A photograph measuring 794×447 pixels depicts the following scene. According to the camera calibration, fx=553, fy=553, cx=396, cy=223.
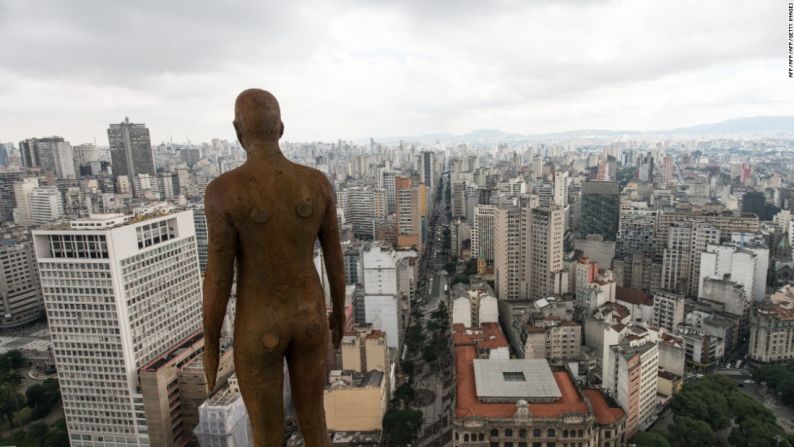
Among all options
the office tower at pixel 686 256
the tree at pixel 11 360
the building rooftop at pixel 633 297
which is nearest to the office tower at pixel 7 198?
the tree at pixel 11 360

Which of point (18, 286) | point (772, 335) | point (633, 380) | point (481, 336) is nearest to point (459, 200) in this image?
point (481, 336)

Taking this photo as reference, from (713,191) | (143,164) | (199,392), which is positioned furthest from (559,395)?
(143,164)

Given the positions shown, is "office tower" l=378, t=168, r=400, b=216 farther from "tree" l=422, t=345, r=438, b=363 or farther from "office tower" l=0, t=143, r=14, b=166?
"office tower" l=0, t=143, r=14, b=166

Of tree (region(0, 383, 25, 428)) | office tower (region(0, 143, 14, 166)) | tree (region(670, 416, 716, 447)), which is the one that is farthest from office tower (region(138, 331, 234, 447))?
office tower (region(0, 143, 14, 166))

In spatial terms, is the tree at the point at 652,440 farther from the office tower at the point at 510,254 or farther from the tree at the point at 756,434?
the office tower at the point at 510,254

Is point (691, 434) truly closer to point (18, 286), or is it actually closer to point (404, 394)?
point (404, 394)

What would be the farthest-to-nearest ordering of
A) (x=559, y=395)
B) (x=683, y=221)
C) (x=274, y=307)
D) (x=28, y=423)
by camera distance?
(x=683, y=221) < (x=28, y=423) < (x=559, y=395) < (x=274, y=307)

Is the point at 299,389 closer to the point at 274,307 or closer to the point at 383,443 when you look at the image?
the point at 274,307

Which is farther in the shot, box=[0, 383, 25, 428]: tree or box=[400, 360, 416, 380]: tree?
box=[400, 360, 416, 380]: tree
